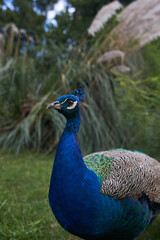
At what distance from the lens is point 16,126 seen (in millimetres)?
4488

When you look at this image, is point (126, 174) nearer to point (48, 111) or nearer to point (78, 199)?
point (78, 199)

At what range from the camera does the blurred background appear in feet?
10.0

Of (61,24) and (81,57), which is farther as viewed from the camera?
(61,24)

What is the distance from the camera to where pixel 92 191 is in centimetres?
148

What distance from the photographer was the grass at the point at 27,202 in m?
2.03

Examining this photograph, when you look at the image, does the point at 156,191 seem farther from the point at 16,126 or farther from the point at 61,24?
the point at 61,24

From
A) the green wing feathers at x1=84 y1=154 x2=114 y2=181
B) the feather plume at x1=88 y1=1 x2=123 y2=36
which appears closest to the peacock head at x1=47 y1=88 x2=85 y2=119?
the green wing feathers at x1=84 y1=154 x2=114 y2=181

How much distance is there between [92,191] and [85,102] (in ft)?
7.02

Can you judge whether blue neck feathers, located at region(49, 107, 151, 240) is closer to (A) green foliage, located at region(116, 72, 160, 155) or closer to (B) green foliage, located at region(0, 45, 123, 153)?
(A) green foliage, located at region(116, 72, 160, 155)

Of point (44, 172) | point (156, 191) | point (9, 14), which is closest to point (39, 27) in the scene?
point (9, 14)

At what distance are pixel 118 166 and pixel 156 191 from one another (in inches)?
13.6

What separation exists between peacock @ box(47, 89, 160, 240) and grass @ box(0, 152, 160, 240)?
54 centimetres

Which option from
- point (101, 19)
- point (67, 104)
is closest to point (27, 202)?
point (67, 104)

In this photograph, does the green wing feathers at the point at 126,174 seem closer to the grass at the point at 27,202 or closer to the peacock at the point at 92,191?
the peacock at the point at 92,191
